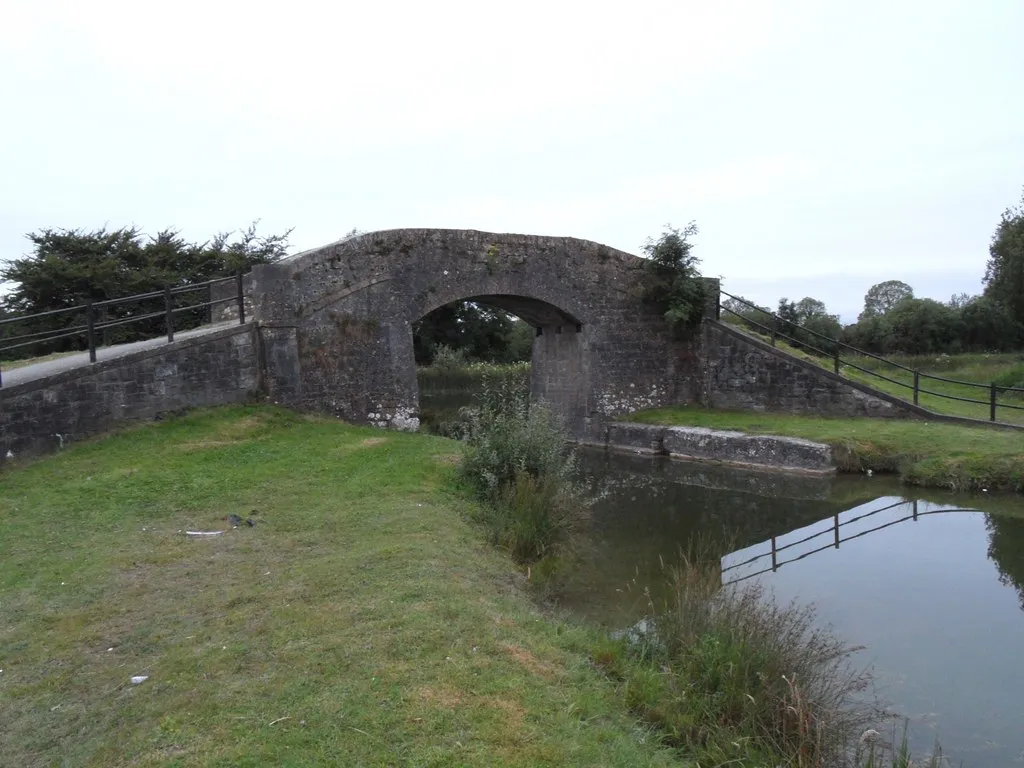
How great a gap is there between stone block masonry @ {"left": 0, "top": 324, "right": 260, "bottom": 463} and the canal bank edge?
7.21 metres

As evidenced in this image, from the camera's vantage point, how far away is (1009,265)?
22594 mm

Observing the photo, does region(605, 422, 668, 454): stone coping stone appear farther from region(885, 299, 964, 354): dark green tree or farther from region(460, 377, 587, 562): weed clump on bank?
region(885, 299, 964, 354): dark green tree

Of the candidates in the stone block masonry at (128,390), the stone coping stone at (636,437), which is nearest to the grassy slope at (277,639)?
the stone block masonry at (128,390)

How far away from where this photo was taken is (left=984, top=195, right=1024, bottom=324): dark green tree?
22109 mm

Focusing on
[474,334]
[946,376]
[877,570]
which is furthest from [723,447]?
[474,334]

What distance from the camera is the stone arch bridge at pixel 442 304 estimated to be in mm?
11305

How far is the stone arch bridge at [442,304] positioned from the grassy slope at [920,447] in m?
2.49

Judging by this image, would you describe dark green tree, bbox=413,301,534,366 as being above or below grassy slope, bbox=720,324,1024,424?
above

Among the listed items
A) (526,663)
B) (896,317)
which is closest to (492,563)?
(526,663)

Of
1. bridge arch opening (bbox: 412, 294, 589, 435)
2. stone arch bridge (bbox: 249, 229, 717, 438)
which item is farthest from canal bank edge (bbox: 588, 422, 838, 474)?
bridge arch opening (bbox: 412, 294, 589, 435)

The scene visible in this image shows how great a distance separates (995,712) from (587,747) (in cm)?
285

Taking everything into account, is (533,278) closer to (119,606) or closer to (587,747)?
(119,606)

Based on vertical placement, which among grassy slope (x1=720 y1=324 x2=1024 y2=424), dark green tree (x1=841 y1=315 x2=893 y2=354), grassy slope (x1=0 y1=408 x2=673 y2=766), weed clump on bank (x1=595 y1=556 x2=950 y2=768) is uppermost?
dark green tree (x1=841 y1=315 x2=893 y2=354)

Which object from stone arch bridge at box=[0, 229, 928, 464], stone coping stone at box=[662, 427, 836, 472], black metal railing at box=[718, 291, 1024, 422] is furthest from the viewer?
black metal railing at box=[718, 291, 1024, 422]
